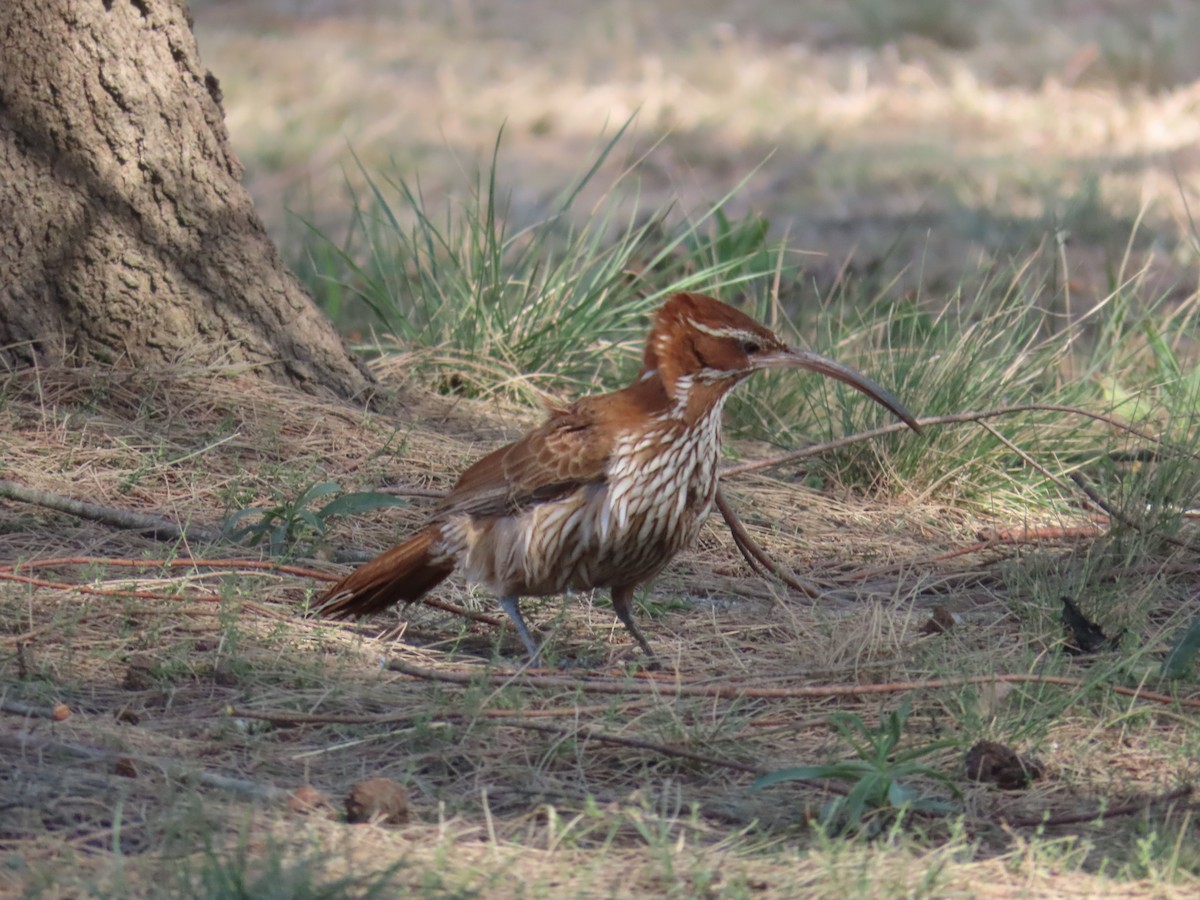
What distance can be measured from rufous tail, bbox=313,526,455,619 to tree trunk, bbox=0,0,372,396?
136cm

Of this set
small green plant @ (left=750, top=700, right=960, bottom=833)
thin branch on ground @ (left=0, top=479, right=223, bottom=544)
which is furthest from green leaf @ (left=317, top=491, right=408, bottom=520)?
small green plant @ (left=750, top=700, right=960, bottom=833)

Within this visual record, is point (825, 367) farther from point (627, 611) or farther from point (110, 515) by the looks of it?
point (110, 515)

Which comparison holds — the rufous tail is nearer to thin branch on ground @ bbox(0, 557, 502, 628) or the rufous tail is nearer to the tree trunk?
thin branch on ground @ bbox(0, 557, 502, 628)

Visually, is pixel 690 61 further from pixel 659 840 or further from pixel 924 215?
pixel 659 840

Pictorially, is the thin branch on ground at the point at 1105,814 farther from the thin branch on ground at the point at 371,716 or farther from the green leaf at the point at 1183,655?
the thin branch on ground at the point at 371,716

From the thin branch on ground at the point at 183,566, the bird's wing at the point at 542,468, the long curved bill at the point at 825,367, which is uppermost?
the long curved bill at the point at 825,367

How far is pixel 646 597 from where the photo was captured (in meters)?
4.06

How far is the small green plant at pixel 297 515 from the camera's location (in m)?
3.82

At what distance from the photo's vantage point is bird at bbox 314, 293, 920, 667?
11.5ft

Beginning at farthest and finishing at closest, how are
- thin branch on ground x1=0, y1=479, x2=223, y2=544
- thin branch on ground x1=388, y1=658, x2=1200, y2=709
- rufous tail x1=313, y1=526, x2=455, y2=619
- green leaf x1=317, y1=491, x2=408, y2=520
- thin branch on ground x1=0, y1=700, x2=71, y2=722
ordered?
thin branch on ground x1=0, y1=479, x2=223, y2=544 < green leaf x1=317, y1=491, x2=408, y2=520 < rufous tail x1=313, y1=526, x2=455, y2=619 < thin branch on ground x1=388, y1=658, x2=1200, y2=709 < thin branch on ground x1=0, y1=700, x2=71, y2=722

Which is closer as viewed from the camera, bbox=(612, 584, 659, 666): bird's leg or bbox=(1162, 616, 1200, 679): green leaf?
bbox=(1162, 616, 1200, 679): green leaf

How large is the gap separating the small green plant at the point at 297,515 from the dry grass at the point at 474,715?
0.16 m

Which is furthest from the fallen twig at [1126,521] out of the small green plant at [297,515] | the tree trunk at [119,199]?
the tree trunk at [119,199]

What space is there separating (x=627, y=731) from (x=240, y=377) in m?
2.22
